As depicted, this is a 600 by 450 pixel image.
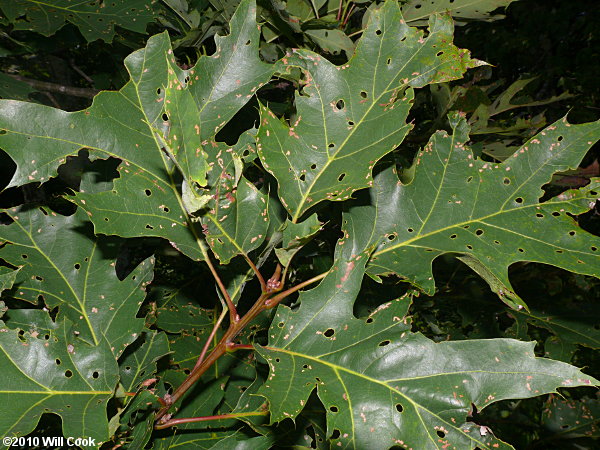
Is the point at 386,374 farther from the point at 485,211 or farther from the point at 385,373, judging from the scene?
the point at 485,211

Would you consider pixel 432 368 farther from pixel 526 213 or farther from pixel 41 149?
pixel 41 149

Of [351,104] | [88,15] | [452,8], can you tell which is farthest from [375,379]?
[88,15]

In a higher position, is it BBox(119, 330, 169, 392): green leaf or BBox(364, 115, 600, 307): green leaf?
BBox(364, 115, 600, 307): green leaf

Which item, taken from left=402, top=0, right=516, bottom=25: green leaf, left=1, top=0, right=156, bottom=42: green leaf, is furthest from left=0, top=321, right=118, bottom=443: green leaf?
left=402, top=0, right=516, bottom=25: green leaf

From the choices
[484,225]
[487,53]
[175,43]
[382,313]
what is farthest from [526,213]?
[487,53]

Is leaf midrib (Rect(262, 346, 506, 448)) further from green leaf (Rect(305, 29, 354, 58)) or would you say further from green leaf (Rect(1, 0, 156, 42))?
green leaf (Rect(1, 0, 156, 42))

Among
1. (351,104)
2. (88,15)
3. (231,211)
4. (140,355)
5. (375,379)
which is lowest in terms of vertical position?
(140,355)

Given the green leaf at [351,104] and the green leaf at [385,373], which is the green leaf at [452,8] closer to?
the green leaf at [351,104]
